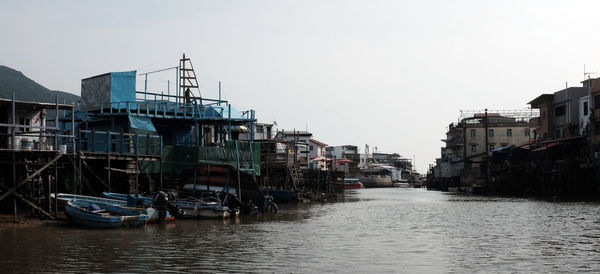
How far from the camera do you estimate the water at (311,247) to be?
20.1m

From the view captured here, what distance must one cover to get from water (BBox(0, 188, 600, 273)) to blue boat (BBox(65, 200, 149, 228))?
760mm

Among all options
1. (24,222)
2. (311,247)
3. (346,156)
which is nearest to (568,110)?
(311,247)

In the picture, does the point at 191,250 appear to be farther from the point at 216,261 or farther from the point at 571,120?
the point at 571,120

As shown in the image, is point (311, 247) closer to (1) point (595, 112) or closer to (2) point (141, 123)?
(2) point (141, 123)

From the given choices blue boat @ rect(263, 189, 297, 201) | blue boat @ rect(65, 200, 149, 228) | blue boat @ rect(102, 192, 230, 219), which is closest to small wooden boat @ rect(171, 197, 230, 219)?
blue boat @ rect(102, 192, 230, 219)

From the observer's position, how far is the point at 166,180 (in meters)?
41.4

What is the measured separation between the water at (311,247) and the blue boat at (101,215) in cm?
76

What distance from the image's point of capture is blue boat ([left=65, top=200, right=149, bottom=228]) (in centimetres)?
2945

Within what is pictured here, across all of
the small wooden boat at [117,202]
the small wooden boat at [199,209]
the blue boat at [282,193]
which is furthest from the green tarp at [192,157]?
the blue boat at [282,193]

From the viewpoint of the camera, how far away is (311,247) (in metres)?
24.9

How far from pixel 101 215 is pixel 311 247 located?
420 inches

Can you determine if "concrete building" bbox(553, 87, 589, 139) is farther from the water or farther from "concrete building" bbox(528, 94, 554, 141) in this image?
the water

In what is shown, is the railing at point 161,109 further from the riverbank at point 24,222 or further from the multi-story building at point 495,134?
the multi-story building at point 495,134

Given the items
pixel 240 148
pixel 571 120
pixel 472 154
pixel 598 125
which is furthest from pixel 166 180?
pixel 472 154
